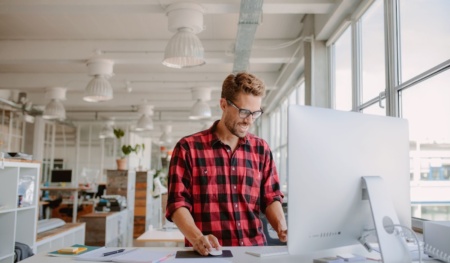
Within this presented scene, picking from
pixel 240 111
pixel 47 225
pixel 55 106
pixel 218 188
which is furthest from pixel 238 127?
pixel 55 106

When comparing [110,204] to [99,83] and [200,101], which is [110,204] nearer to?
[200,101]

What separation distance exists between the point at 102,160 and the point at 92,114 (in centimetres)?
253

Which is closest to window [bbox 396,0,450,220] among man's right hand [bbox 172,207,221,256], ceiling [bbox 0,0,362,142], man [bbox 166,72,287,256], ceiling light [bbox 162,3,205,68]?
man [bbox 166,72,287,256]

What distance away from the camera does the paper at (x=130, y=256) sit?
5.20 ft

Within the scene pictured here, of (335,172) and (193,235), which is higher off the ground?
(335,172)

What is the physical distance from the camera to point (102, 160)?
54.8ft

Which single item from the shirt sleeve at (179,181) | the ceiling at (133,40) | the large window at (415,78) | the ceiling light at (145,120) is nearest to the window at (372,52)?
the large window at (415,78)

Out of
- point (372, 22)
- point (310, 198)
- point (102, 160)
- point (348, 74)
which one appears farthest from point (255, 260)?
point (102, 160)

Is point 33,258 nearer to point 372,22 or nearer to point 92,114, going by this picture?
point 372,22

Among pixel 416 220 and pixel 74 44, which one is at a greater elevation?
pixel 74 44

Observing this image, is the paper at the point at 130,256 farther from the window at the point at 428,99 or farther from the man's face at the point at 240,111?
the window at the point at 428,99

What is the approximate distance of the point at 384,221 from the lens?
147 cm

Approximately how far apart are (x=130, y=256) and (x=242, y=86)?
86cm

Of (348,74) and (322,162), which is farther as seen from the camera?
(348,74)
